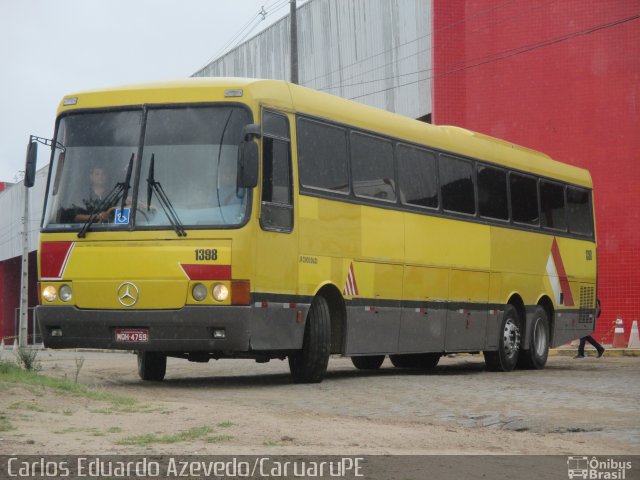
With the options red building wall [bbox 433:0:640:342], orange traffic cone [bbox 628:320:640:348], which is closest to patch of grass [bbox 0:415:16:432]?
orange traffic cone [bbox 628:320:640:348]

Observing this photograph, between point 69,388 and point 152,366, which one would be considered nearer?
point 69,388

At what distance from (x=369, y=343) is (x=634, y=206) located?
16.1m

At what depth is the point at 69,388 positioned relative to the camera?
1291 cm

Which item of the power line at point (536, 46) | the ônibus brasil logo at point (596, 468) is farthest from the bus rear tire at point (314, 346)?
the power line at point (536, 46)

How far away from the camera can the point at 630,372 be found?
783 inches

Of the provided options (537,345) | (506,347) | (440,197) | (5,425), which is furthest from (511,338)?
(5,425)

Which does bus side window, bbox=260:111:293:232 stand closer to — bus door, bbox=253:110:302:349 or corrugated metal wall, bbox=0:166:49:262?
bus door, bbox=253:110:302:349

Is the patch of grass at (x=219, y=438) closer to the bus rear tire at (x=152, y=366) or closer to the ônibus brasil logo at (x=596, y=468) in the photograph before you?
the ônibus brasil logo at (x=596, y=468)

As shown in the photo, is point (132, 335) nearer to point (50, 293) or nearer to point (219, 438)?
point (50, 293)

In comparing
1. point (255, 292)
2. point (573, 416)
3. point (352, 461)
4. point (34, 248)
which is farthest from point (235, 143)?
point (34, 248)

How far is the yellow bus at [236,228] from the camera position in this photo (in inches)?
571

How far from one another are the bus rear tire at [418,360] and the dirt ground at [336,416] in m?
3.35

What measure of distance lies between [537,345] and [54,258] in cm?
967

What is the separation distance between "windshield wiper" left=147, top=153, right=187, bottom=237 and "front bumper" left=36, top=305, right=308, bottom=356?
34.6 inches
